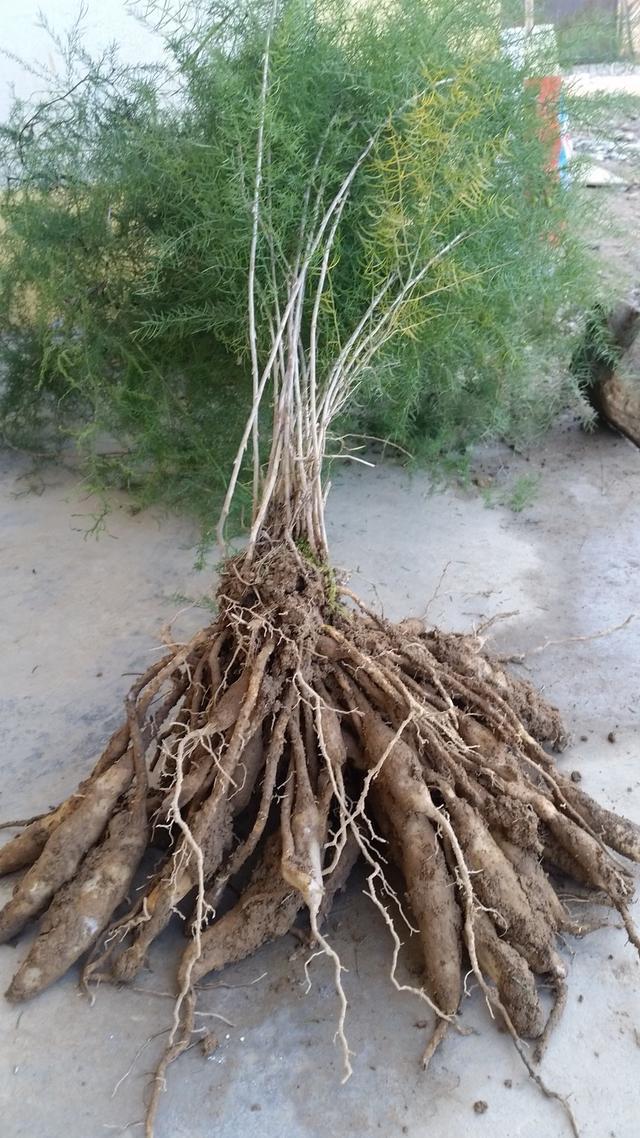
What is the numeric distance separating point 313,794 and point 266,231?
1319 mm

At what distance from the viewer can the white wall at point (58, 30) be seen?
4.60 m

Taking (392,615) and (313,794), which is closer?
(313,794)

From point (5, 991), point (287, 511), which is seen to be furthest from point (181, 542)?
point (5, 991)

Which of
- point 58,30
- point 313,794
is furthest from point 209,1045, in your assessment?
point 58,30

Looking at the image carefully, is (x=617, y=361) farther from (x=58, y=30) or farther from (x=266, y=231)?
(x=58, y=30)

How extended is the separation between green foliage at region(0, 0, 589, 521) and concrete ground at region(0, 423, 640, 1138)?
11.8 inches

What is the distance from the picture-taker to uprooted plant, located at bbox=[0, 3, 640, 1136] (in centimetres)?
164

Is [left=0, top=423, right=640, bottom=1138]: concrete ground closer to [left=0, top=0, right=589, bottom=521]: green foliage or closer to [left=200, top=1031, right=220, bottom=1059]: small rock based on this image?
[left=200, top=1031, right=220, bottom=1059]: small rock

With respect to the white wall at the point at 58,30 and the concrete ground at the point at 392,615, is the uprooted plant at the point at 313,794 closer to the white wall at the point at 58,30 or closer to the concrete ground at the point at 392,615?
the concrete ground at the point at 392,615

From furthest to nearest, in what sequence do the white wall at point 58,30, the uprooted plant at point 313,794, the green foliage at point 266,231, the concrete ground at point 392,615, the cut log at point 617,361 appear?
the white wall at point 58,30
the cut log at point 617,361
the green foliage at point 266,231
the uprooted plant at point 313,794
the concrete ground at point 392,615

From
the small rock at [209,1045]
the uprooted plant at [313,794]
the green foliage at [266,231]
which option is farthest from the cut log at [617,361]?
the small rock at [209,1045]

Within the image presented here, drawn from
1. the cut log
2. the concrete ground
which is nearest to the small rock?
the concrete ground

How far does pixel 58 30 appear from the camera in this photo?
4.75 m

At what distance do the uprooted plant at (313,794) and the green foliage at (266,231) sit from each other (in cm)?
6
